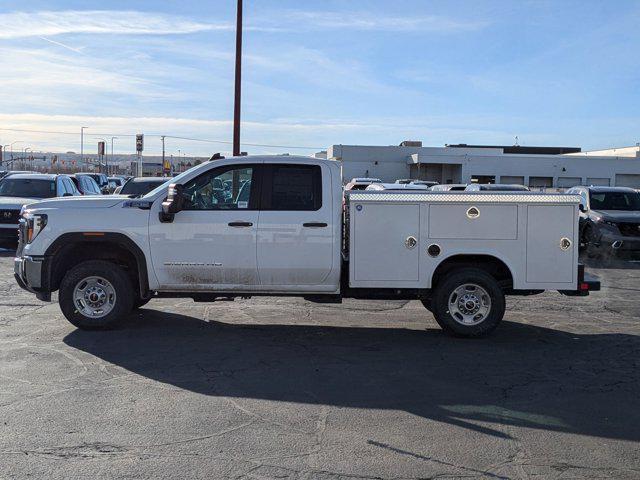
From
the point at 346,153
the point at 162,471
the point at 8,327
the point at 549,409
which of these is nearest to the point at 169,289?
the point at 8,327

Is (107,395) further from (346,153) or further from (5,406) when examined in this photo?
(346,153)

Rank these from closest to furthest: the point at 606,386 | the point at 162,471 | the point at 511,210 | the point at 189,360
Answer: the point at 162,471
the point at 606,386
the point at 189,360
the point at 511,210

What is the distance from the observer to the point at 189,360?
24.3 feet

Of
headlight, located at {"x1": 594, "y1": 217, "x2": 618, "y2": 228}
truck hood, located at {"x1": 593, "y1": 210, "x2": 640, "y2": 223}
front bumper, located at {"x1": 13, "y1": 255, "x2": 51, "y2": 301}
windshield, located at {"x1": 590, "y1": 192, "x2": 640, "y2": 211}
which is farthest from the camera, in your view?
windshield, located at {"x1": 590, "y1": 192, "x2": 640, "y2": 211}

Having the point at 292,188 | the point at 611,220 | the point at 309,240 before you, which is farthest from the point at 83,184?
the point at 611,220

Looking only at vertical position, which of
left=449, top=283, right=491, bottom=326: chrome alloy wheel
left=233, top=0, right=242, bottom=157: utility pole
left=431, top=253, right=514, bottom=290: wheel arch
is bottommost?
left=449, top=283, right=491, bottom=326: chrome alloy wheel

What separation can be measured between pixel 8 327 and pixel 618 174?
60.3 metres

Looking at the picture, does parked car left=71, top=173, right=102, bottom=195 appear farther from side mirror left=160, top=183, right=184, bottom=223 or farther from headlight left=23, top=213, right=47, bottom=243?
side mirror left=160, top=183, right=184, bottom=223

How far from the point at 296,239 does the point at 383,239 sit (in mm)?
1053

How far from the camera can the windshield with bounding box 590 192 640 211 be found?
19.0 metres

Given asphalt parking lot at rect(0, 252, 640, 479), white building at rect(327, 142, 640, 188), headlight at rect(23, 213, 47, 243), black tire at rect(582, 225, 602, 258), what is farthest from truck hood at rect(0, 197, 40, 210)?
white building at rect(327, 142, 640, 188)

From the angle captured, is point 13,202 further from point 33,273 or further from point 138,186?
point 33,273

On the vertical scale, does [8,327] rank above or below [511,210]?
below

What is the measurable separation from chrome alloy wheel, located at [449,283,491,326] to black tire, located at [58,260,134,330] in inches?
159
